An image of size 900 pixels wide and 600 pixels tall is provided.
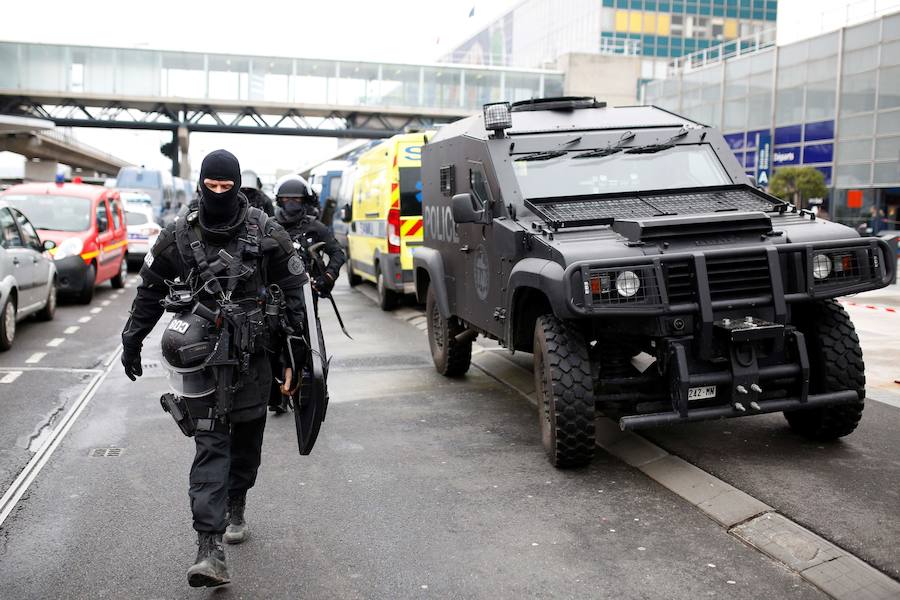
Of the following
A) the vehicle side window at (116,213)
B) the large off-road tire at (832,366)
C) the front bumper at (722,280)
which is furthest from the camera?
the vehicle side window at (116,213)

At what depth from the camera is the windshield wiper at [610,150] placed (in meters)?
7.21

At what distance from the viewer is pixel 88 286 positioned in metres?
15.6

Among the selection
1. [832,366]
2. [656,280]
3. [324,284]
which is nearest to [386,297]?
[324,284]

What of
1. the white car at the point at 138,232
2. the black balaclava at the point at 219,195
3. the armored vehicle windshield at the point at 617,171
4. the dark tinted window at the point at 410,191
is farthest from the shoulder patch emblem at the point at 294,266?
the white car at the point at 138,232

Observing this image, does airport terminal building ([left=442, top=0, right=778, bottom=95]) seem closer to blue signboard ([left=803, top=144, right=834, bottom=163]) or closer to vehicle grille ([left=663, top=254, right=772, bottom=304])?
blue signboard ([left=803, top=144, right=834, bottom=163])

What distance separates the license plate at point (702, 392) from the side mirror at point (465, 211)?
207 cm

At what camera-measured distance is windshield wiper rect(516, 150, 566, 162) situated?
23.5 ft

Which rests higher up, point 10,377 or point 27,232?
point 27,232

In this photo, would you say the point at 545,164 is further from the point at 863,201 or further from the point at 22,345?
the point at 863,201

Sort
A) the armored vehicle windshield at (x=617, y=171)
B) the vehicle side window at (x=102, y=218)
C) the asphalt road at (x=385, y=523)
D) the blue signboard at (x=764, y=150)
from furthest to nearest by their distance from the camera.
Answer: the blue signboard at (x=764, y=150), the vehicle side window at (x=102, y=218), the armored vehicle windshield at (x=617, y=171), the asphalt road at (x=385, y=523)

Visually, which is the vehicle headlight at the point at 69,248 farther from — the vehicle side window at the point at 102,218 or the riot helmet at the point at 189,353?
the riot helmet at the point at 189,353

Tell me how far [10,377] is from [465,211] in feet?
16.7

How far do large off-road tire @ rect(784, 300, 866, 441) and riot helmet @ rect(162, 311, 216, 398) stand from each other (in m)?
3.71

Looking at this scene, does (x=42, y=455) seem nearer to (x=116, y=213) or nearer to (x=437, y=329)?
(x=437, y=329)
